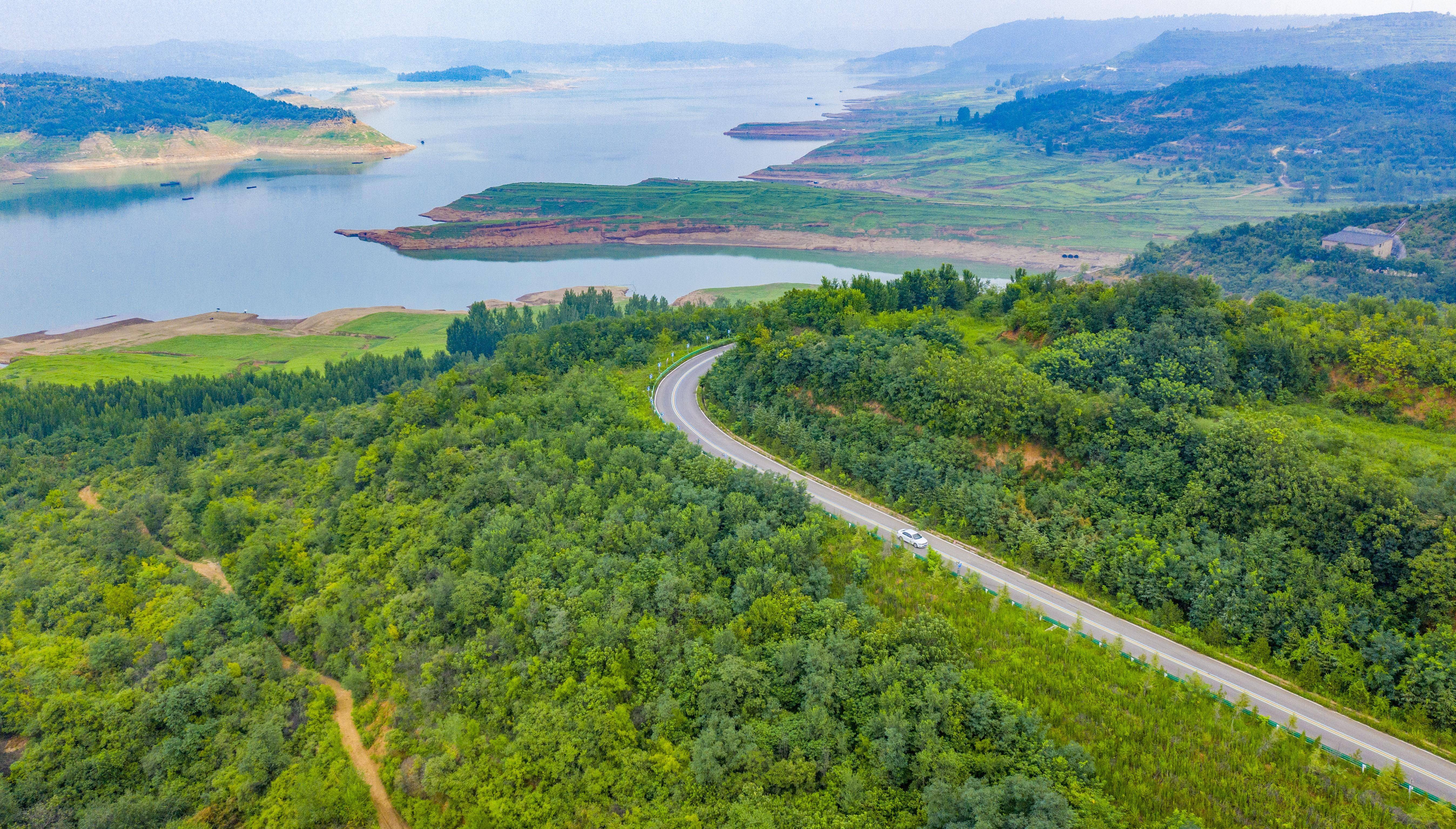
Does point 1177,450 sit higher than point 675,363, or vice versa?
point 675,363

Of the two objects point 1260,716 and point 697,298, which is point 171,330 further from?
point 1260,716

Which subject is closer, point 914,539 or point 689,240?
point 914,539

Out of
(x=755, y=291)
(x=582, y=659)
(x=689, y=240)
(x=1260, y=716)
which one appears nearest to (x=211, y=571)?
(x=582, y=659)

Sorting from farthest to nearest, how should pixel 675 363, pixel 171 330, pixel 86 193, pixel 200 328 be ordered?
pixel 86 193
pixel 200 328
pixel 171 330
pixel 675 363

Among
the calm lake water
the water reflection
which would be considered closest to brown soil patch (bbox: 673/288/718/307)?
the calm lake water

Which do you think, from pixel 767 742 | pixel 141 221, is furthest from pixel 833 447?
pixel 141 221

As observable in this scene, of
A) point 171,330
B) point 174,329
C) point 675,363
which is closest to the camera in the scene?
point 675,363

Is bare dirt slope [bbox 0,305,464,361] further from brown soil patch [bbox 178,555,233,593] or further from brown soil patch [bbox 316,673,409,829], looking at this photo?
brown soil patch [bbox 316,673,409,829]

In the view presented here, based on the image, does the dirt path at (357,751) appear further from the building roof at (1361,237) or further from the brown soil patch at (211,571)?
the building roof at (1361,237)
